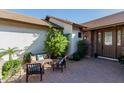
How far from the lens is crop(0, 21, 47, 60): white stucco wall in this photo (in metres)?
8.49

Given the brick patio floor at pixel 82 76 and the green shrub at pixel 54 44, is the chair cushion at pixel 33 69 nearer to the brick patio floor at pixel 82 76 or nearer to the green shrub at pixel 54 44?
the brick patio floor at pixel 82 76

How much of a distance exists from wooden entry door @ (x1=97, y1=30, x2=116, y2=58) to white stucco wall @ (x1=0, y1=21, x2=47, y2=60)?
5720 mm

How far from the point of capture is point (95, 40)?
13797mm

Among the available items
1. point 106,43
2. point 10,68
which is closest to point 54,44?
point 10,68

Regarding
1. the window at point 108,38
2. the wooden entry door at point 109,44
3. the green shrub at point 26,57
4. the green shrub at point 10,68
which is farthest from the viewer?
the window at point 108,38

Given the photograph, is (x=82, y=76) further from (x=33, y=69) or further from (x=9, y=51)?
(x=9, y=51)

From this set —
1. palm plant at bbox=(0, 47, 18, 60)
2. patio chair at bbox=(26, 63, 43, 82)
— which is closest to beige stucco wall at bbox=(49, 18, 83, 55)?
palm plant at bbox=(0, 47, 18, 60)

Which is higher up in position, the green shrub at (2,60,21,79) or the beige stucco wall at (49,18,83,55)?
the beige stucco wall at (49,18,83,55)

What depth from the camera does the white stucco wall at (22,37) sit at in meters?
8.49

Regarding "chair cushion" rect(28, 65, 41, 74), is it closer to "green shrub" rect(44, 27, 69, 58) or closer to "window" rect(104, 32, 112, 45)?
"green shrub" rect(44, 27, 69, 58)

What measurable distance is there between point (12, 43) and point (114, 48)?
8649 millimetres

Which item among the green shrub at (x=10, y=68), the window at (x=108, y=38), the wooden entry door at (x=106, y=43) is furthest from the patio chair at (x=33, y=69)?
the window at (x=108, y=38)

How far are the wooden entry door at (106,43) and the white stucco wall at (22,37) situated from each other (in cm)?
572
